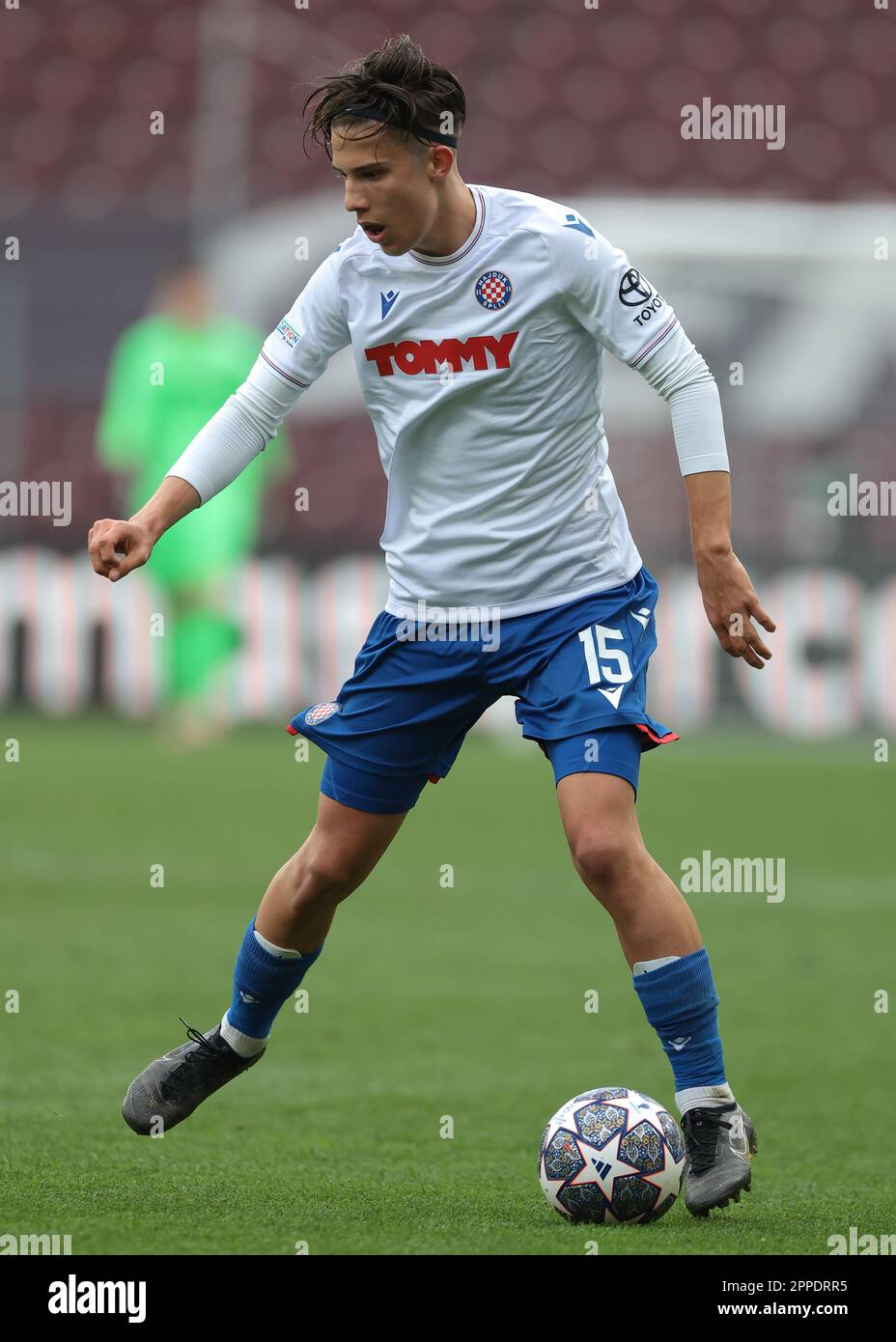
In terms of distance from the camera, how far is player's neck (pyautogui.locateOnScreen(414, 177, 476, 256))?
3855 millimetres

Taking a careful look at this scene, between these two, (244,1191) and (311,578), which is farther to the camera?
(311,578)

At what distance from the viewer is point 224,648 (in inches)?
512

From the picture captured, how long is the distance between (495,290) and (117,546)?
2.85 feet

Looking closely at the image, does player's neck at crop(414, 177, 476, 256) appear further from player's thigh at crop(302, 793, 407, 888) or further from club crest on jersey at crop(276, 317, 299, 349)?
player's thigh at crop(302, 793, 407, 888)

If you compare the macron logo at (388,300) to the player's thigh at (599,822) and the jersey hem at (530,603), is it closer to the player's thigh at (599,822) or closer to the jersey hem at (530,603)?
the jersey hem at (530,603)

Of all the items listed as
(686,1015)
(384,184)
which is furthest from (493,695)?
(384,184)

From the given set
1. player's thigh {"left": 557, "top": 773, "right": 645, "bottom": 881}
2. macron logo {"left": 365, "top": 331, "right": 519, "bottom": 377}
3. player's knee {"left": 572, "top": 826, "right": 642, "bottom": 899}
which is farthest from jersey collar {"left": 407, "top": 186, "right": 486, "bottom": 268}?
player's knee {"left": 572, "top": 826, "right": 642, "bottom": 899}

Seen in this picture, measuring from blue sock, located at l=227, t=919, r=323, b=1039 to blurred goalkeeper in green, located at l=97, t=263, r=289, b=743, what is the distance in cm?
887

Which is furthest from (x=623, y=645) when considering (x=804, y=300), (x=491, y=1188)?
(x=804, y=300)

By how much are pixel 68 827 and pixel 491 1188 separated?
565cm

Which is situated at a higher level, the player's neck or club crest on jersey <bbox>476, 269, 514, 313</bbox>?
the player's neck

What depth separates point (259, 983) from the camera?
414cm

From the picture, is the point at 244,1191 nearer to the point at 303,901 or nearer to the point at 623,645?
the point at 303,901
